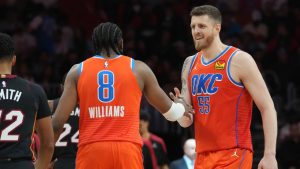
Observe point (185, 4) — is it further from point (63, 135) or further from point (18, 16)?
point (63, 135)

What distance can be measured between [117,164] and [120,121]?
366 millimetres

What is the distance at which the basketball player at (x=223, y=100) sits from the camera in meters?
7.42

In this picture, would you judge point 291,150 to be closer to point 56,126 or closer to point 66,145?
point 66,145

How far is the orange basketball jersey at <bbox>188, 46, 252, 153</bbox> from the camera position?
7.55 metres

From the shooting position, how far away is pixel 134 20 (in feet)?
60.8

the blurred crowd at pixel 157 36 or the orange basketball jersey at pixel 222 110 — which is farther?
the blurred crowd at pixel 157 36

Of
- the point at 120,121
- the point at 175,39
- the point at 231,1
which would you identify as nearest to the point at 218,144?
the point at 120,121

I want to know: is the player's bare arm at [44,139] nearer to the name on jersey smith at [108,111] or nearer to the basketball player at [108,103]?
the basketball player at [108,103]

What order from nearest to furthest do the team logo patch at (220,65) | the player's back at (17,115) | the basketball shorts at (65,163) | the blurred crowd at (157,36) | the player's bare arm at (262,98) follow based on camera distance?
the player's back at (17,115) → the player's bare arm at (262,98) → the team logo patch at (220,65) → the basketball shorts at (65,163) → the blurred crowd at (157,36)

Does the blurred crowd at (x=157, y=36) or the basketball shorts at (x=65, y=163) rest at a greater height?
the blurred crowd at (x=157, y=36)

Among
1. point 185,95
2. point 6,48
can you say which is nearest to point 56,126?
point 6,48

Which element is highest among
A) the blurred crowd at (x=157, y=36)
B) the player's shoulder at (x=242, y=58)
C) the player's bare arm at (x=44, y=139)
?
the blurred crowd at (x=157, y=36)

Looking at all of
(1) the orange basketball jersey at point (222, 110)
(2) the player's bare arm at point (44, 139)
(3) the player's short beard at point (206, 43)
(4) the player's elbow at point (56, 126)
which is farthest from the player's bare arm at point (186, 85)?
(2) the player's bare arm at point (44, 139)

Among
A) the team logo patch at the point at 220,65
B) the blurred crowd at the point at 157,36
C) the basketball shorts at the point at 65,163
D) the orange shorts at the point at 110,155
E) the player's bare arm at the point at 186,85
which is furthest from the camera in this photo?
the blurred crowd at the point at 157,36
